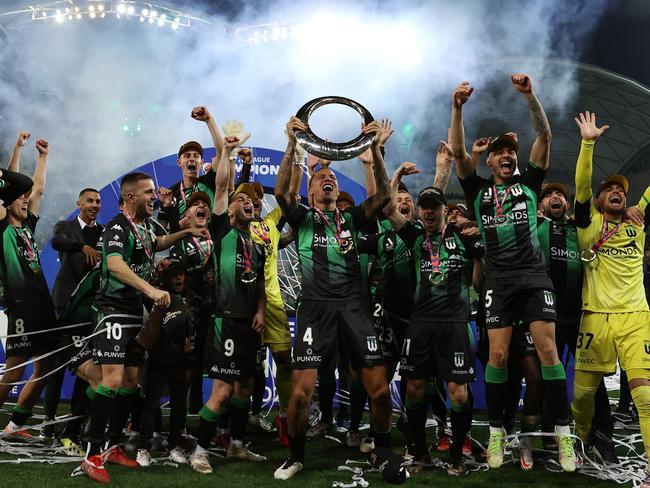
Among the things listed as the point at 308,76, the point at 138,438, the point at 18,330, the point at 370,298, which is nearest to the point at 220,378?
the point at 138,438

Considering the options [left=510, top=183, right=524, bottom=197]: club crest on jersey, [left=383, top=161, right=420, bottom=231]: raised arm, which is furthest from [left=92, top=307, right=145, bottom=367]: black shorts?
[left=510, top=183, right=524, bottom=197]: club crest on jersey

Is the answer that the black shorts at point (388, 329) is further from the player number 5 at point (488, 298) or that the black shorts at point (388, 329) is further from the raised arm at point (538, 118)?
the raised arm at point (538, 118)

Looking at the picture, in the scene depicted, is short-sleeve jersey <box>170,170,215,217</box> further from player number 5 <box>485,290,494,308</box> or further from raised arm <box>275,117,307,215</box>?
player number 5 <box>485,290,494,308</box>

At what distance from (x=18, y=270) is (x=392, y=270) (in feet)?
11.3

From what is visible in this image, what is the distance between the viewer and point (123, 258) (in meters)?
5.59

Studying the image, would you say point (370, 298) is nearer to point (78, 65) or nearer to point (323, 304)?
point (323, 304)

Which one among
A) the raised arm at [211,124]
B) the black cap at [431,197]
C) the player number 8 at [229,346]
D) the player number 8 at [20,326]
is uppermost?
the raised arm at [211,124]

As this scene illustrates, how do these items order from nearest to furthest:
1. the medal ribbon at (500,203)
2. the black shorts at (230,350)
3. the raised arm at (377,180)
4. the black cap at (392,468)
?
1. the black cap at (392,468)
2. the raised arm at (377,180)
3. the medal ribbon at (500,203)
4. the black shorts at (230,350)

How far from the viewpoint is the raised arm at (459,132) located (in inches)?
216

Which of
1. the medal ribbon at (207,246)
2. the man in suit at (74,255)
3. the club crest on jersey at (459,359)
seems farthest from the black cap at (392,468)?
the man in suit at (74,255)

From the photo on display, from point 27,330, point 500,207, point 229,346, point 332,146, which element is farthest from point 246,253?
point 27,330

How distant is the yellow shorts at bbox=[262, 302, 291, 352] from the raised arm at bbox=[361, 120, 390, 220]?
149 cm

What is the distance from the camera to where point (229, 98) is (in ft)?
117

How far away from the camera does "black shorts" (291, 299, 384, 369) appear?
17.5 ft
